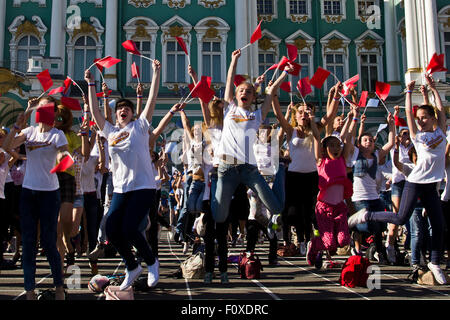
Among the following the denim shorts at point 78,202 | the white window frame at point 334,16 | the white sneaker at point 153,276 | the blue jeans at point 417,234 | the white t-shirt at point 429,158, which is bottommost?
the white sneaker at point 153,276

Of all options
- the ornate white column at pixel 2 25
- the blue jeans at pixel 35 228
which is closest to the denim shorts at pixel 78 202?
the blue jeans at pixel 35 228

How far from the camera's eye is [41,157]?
5.36 m

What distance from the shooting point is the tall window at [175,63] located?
29.1 m

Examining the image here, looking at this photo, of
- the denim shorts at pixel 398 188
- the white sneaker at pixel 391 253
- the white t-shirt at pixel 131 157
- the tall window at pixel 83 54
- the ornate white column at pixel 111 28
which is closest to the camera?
the white t-shirt at pixel 131 157

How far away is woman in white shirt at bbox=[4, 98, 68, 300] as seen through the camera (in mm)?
5152

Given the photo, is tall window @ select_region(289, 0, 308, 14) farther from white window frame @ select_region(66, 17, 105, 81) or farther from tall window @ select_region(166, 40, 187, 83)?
white window frame @ select_region(66, 17, 105, 81)

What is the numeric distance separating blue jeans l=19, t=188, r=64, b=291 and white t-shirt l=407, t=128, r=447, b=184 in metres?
4.53

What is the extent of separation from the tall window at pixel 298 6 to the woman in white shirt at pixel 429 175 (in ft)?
82.8

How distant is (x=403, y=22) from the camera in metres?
30.0

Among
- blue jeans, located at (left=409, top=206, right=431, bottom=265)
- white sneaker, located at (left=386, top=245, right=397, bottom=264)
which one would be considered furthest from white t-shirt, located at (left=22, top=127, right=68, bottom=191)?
white sneaker, located at (left=386, top=245, right=397, bottom=264)

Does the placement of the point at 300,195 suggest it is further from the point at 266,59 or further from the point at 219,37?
the point at 266,59

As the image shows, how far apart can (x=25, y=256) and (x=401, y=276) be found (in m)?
5.07

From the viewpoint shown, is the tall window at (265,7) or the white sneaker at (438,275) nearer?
the white sneaker at (438,275)

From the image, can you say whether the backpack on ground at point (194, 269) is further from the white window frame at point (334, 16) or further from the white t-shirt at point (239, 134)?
the white window frame at point (334, 16)
